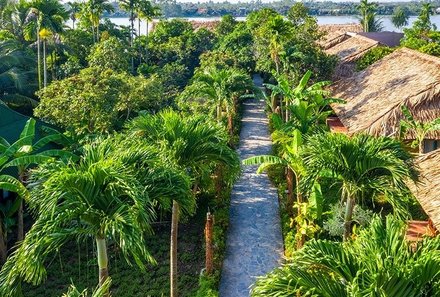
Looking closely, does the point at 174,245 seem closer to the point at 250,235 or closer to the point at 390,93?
the point at 250,235

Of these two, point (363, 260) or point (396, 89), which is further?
point (396, 89)

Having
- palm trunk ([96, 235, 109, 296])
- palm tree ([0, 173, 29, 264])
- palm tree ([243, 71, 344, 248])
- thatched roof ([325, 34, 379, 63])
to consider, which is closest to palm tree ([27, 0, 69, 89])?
palm tree ([243, 71, 344, 248])

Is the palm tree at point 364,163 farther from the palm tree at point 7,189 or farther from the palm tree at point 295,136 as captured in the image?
the palm tree at point 7,189

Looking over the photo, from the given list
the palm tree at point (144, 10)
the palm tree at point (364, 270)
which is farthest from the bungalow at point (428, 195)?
the palm tree at point (144, 10)

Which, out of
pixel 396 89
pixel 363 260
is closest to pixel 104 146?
pixel 363 260

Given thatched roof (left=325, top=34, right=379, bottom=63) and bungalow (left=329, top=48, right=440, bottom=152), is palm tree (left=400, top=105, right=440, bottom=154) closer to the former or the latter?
bungalow (left=329, top=48, right=440, bottom=152)

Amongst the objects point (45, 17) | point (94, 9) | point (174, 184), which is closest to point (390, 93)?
point (174, 184)

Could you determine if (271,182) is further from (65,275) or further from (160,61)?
(160,61)
